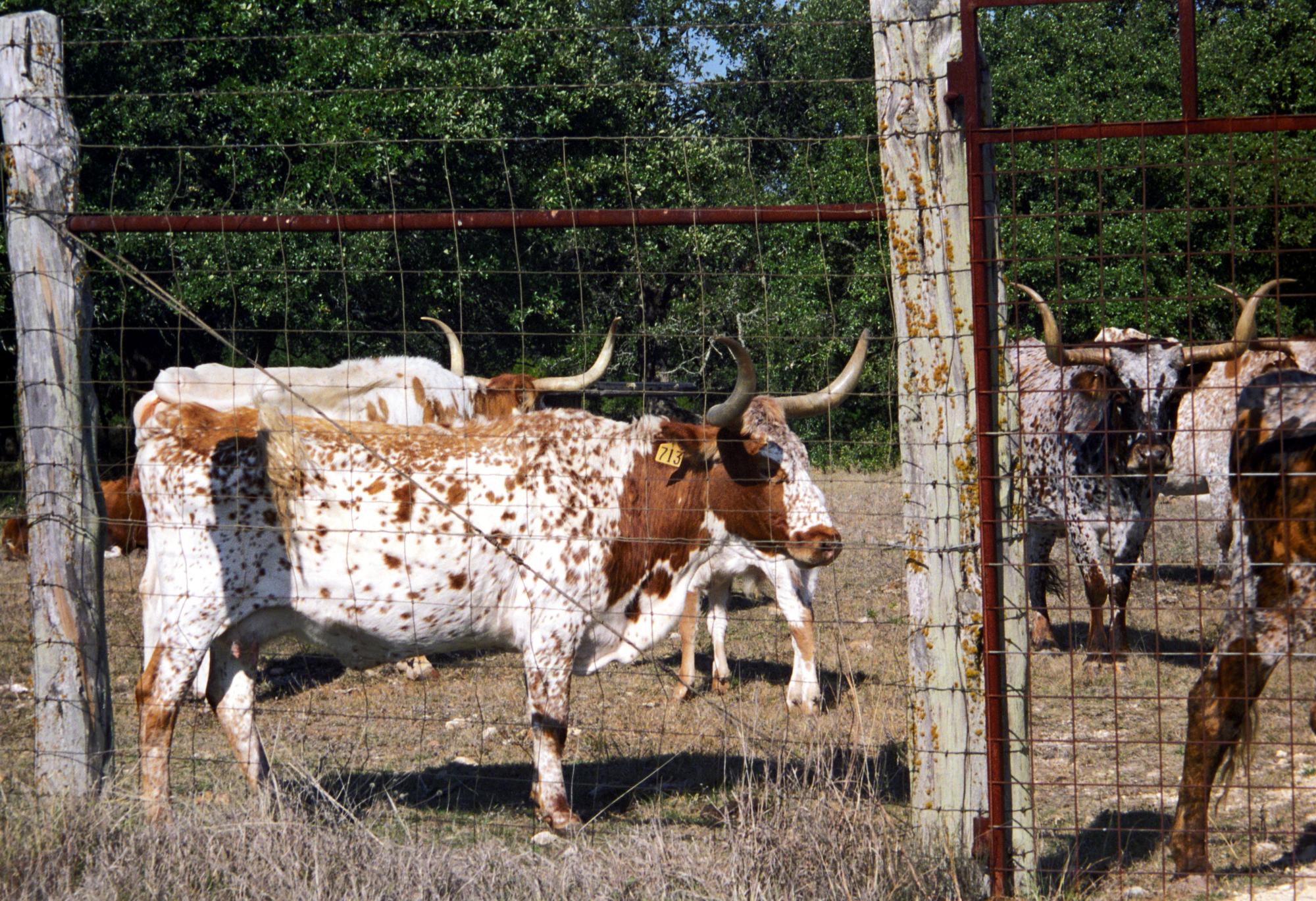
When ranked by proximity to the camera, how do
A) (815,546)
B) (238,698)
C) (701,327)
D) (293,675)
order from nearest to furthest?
(701,327), (238,698), (815,546), (293,675)

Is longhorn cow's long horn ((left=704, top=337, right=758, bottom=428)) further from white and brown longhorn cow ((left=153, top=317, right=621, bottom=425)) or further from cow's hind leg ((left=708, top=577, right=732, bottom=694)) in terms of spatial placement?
cow's hind leg ((left=708, top=577, right=732, bottom=694))

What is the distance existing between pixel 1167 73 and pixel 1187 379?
55.0 ft

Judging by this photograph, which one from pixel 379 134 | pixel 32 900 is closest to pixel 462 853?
pixel 32 900

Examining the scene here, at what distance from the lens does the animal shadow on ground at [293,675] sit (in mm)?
7891

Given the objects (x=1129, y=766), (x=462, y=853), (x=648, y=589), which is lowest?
(x=1129, y=766)

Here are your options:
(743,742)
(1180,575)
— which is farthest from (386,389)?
(1180,575)

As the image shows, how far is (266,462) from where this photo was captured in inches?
207

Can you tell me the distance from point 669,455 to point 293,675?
150 inches

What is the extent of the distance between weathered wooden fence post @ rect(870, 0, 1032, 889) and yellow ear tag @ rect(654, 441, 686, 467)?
217cm

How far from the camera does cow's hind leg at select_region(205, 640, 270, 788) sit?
5.42m

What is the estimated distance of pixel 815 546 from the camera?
20.4 feet

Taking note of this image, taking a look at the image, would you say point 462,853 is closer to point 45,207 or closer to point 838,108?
point 45,207

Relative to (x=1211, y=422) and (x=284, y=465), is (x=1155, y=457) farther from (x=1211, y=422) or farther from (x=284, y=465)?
(x=284, y=465)

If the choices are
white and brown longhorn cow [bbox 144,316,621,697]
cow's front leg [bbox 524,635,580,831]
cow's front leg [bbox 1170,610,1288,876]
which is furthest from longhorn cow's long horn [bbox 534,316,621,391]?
cow's front leg [bbox 1170,610,1288,876]
